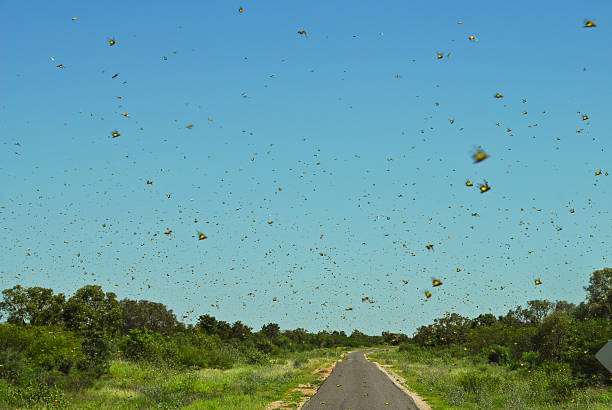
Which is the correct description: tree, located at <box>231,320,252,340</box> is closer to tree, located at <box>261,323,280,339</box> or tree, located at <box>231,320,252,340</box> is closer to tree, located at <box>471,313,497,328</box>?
tree, located at <box>261,323,280,339</box>

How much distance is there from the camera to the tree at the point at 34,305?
5466 centimetres

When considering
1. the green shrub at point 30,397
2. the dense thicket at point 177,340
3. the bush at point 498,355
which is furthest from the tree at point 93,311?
the bush at point 498,355

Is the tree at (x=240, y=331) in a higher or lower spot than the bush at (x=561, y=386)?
higher

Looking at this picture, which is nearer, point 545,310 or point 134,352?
point 134,352

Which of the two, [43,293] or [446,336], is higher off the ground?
[43,293]

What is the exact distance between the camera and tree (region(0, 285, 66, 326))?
179 feet

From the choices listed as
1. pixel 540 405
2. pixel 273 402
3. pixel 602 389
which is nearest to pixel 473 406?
pixel 540 405

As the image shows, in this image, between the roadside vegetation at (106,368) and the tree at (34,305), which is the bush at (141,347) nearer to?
the roadside vegetation at (106,368)

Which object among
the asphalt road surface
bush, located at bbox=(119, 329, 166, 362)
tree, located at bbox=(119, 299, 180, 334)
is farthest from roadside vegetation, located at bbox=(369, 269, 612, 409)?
tree, located at bbox=(119, 299, 180, 334)

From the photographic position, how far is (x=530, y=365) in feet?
112

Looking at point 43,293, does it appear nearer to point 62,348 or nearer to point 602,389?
point 62,348

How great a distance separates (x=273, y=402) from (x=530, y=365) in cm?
2102

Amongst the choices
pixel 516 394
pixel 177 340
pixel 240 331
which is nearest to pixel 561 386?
pixel 516 394

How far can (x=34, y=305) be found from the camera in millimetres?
55250
